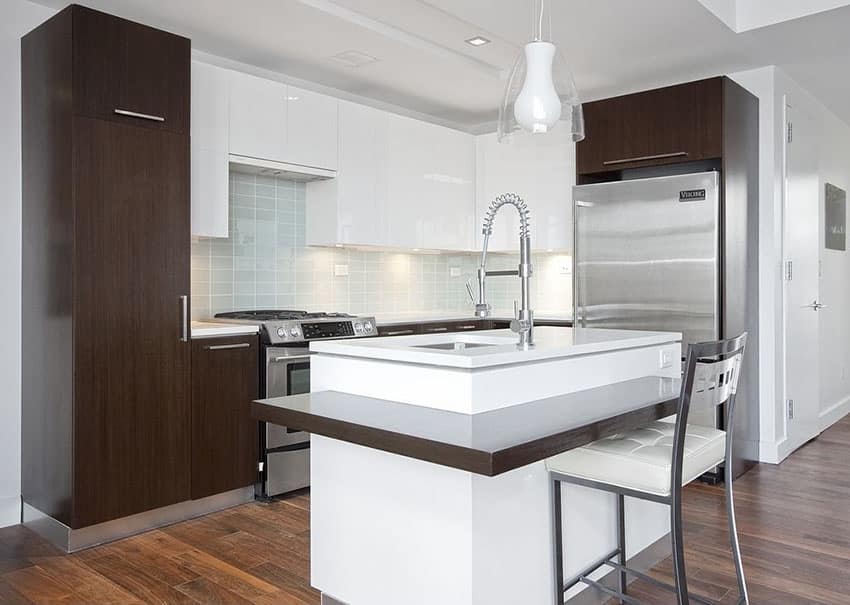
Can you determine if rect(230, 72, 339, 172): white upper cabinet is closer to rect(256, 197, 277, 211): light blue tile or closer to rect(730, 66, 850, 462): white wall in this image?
rect(256, 197, 277, 211): light blue tile

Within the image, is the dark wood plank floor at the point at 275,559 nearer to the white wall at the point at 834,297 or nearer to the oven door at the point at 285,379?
the oven door at the point at 285,379

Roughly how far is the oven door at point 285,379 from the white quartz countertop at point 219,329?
0.16 metres

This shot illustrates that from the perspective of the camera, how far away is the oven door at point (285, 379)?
3689 mm

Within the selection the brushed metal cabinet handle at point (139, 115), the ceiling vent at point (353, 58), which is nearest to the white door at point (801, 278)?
the ceiling vent at point (353, 58)

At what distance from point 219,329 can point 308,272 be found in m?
1.26

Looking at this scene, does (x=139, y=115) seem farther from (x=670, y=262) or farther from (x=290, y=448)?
(x=670, y=262)

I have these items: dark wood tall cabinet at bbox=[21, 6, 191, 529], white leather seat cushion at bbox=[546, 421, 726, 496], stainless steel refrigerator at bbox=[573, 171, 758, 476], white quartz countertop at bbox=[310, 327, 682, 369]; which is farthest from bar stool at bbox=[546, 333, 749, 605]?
dark wood tall cabinet at bbox=[21, 6, 191, 529]

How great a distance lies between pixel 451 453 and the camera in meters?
1.54

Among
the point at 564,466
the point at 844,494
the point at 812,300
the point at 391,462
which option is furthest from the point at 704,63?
the point at 391,462

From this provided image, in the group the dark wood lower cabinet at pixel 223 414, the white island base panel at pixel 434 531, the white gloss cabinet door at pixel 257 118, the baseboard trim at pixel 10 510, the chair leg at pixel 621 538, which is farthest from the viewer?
the white gloss cabinet door at pixel 257 118

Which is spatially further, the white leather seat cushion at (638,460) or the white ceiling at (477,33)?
the white ceiling at (477,33)

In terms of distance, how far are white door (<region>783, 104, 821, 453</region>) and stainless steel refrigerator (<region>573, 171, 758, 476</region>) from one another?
42 centimetres

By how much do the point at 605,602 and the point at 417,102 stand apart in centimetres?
390

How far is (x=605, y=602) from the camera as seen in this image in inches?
97.0
